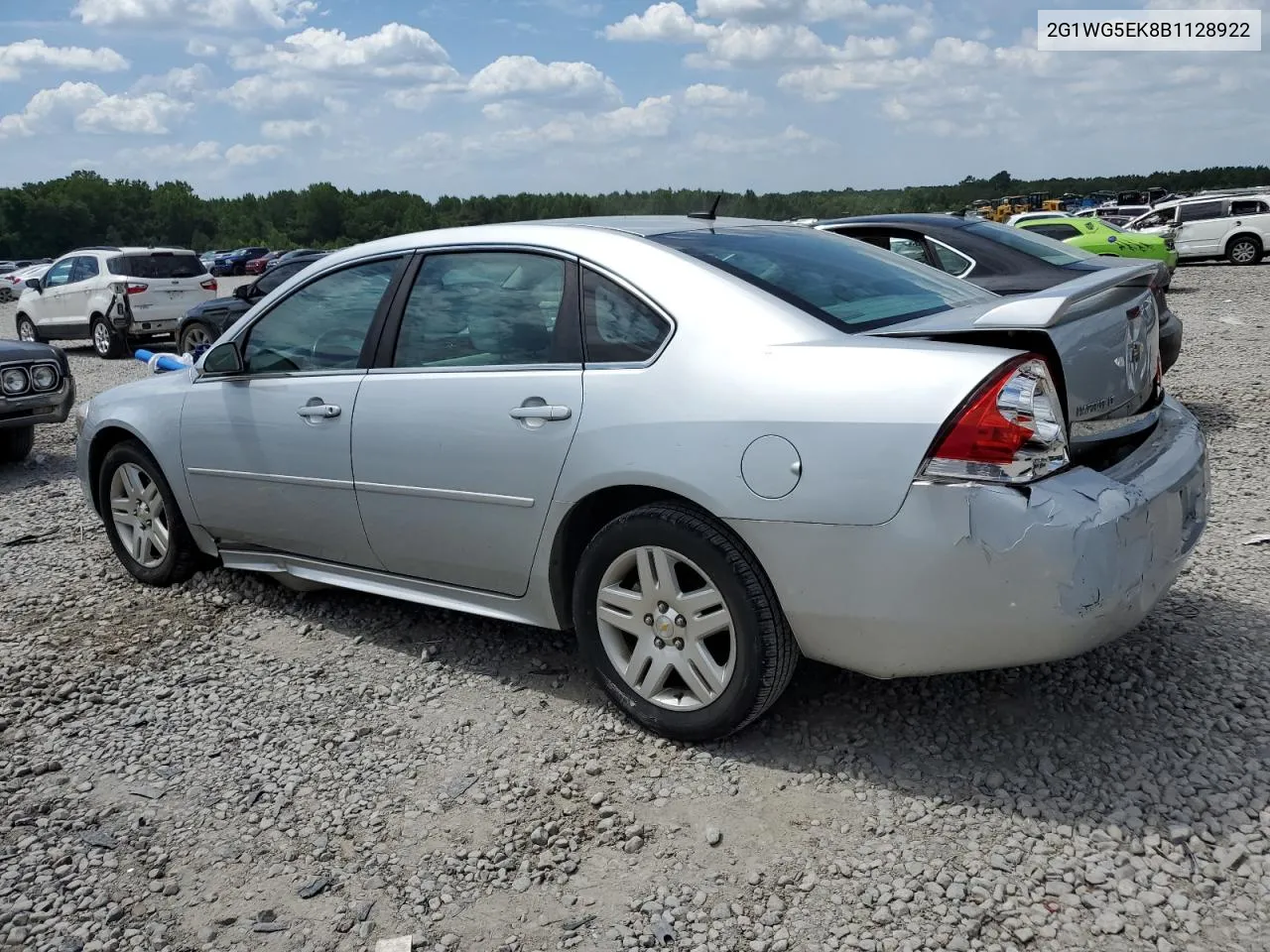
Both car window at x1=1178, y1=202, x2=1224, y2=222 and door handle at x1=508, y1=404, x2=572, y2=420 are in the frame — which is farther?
car window at x1=1178, y1=202, x2=1224, y2=222

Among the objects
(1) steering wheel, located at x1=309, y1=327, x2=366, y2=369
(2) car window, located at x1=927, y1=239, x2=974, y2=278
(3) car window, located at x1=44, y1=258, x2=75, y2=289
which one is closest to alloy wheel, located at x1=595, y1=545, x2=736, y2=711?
(1) steering wheel, located at x1=309, y1=327, x2=366, y2=369

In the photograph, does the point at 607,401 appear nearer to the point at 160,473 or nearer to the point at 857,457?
the point at 857,457

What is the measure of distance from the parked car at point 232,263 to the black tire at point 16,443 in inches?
1663

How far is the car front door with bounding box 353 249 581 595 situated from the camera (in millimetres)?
3465

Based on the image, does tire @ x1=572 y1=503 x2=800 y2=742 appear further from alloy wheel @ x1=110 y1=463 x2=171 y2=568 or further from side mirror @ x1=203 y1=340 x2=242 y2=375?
alloy wheel @ x1=110 y1=463 x2=171 y2=568

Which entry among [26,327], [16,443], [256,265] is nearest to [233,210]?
[256,265]

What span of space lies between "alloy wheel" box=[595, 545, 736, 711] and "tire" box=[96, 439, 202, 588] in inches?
98.4

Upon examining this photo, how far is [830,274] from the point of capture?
11.7 ft

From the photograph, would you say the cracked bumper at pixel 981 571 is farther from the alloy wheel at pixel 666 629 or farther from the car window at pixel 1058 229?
the car window at pixel 1058 229

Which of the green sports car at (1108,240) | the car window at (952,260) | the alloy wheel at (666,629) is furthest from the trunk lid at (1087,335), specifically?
the green sports car at (1108,240)

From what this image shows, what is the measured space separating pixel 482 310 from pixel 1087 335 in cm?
195

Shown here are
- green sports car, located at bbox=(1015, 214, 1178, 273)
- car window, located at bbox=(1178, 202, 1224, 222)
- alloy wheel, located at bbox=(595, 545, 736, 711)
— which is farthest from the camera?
car window, located at bbox=(1178, 202, 1224, 222)

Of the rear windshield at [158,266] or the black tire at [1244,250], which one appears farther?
the black tire at [1244,250]

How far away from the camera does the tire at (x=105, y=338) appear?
55.5 ft
